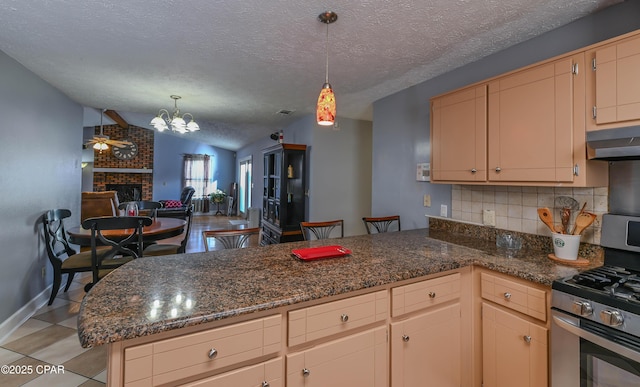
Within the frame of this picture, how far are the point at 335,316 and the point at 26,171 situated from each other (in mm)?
3213

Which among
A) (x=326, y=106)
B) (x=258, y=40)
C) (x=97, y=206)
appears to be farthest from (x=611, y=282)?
(x=97, y=206)

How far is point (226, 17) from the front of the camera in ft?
5.44

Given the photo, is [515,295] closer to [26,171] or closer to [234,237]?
[234,237]

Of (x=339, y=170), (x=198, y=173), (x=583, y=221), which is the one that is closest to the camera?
(x=583, y=221)

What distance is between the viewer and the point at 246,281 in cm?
119

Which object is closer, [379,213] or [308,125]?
[379,213]

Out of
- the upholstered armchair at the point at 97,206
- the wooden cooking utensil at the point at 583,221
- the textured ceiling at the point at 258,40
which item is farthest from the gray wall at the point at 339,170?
the upholstered armchair at the point at 97,206

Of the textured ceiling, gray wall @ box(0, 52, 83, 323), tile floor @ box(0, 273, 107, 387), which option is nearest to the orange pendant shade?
the textured ceiling

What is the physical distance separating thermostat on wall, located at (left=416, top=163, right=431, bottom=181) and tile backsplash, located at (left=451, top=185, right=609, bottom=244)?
A: 30 cm

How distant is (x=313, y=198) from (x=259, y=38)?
7.89 feet

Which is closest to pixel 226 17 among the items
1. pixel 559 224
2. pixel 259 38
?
pixel 259 38

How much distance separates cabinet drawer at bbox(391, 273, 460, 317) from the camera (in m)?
1.34

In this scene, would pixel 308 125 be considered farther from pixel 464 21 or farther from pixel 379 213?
pixel 464 21

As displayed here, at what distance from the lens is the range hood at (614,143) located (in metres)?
1.24
